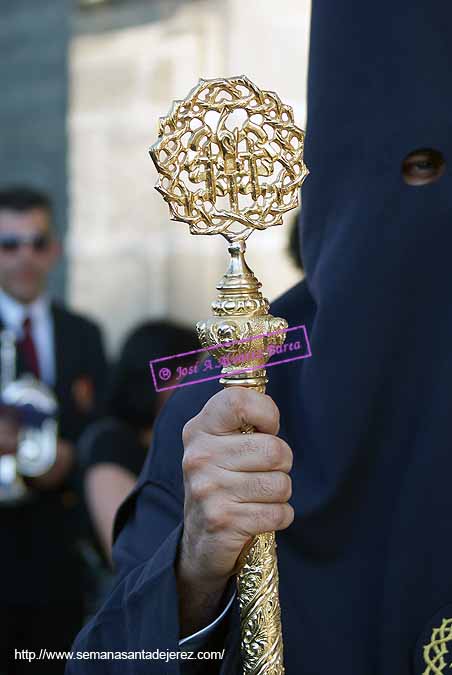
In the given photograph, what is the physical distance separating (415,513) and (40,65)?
490cm

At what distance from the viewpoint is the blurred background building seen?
5234 mm

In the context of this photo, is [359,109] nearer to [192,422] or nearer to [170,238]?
[192,422]

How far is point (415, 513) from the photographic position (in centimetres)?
174

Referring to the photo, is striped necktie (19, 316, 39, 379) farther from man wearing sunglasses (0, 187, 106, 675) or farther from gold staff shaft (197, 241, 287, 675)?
gold staff shaft (197, 241, 287, 675)

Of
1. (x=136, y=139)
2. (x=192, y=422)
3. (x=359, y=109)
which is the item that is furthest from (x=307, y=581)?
(x=136, y=139)

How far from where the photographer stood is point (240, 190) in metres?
1.47

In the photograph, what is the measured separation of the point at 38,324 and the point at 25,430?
664 mm

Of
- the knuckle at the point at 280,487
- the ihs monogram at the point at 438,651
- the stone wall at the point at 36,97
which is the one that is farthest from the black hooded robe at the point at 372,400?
the stone wall at the point at 36,97

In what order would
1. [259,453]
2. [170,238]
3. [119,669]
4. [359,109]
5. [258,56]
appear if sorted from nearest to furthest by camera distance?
[259,453]
[119,669]
[359,109]
[258,56]
[170,238]

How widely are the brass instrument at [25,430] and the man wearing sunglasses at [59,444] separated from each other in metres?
0.04

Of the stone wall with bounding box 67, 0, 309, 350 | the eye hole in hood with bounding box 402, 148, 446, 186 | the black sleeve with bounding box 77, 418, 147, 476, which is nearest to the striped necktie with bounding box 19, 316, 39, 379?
the black sleeve with bounding box 77, 418, 147, 476

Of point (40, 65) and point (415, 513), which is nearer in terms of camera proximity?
point (415, 513)

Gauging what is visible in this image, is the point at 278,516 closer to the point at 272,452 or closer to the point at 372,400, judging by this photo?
the point at 272,452

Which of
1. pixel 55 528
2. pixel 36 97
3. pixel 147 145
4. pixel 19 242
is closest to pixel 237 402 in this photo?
pixel 55 528
